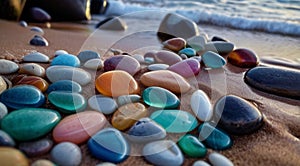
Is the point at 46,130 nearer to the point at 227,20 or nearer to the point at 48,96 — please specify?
the point at 48,96

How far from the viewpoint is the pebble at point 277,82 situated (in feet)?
5.41

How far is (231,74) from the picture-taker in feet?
6.36

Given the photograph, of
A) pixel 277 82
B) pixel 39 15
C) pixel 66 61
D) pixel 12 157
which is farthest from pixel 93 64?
pixel 39 15

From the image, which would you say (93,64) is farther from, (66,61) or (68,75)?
(68,75)

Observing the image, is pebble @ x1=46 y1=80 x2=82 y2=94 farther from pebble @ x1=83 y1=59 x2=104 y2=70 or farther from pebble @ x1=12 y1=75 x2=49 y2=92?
pebble @ x1=83 y1=59 x2=104 y2=70

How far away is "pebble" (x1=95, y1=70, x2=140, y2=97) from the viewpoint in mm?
1355

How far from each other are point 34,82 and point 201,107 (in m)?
0.69

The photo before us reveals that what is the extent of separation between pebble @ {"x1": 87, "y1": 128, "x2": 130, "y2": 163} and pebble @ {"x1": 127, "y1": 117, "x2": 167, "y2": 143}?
0.04 m

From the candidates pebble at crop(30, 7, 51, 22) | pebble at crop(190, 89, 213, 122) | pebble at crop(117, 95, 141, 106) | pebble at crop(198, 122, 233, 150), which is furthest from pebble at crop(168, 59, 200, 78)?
pebble at crop(30, 7, 51, 22)

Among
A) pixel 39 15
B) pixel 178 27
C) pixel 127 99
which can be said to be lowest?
pixel 39 15

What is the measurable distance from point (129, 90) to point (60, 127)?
38 centimetres

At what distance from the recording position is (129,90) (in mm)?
1387

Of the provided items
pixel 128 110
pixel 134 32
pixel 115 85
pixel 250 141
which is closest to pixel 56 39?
pixel 134 32

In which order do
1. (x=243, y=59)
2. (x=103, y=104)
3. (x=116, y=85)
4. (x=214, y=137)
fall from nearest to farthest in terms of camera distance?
1. (x=214, y=137)
2. (x=103, y=104)
3. (x=116, y=85)
4. (x=243, y=59)
